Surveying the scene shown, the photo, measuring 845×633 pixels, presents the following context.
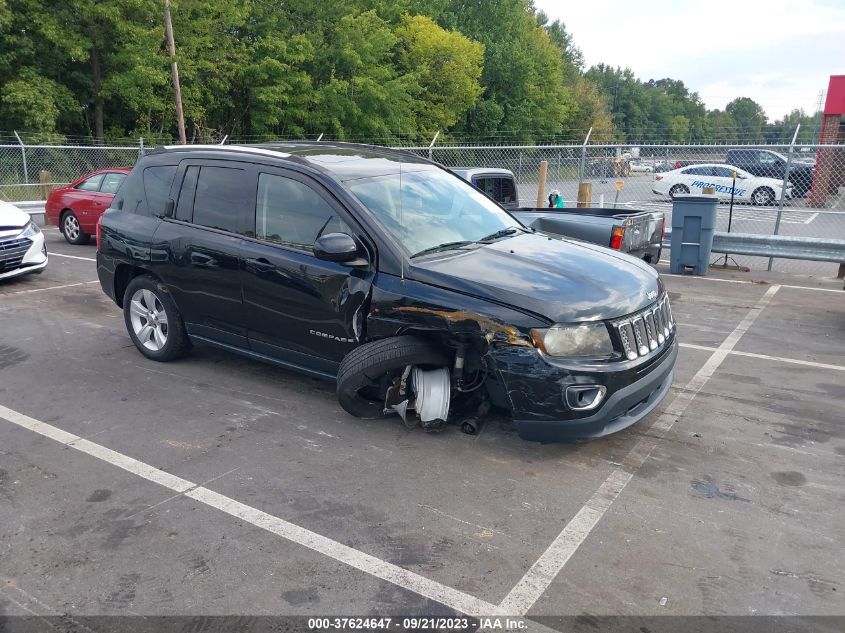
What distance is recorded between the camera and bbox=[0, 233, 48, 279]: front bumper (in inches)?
354

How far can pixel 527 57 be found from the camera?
56062 mm

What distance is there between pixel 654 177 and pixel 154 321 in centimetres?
1432

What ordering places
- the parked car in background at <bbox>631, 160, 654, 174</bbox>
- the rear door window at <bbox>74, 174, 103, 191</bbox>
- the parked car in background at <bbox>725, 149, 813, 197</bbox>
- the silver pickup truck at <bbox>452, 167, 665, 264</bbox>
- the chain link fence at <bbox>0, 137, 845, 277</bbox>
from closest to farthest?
the silver pickup truck at <bbox>452, 167, 665, 264</bbox> → the rear door window at <bbox>74, 174, 103, 191</bbox> → the chain link fence at <bbox>0, 137, 845, 277</bbox> → the parked car in background at <bbox>631, 160, 654, 174</bbox> → the parked car in background at <bbox>725, 149, 813, 197</bbox>

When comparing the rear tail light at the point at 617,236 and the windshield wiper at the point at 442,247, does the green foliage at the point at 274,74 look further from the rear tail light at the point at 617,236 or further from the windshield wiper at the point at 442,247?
the windshield wiper at the point at 442,247

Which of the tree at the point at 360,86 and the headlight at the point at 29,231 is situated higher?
the tree at the point at 360,86

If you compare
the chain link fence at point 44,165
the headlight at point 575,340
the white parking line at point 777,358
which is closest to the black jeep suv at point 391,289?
the headlight at point 575,340

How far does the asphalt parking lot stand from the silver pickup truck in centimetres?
250

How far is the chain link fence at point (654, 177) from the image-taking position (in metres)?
13.8

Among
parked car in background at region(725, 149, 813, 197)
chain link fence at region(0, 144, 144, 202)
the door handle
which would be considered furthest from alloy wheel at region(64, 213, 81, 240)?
parked car in background at region(725, 149, 813, 197)

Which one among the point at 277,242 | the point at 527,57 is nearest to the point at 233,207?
the point at 277,242

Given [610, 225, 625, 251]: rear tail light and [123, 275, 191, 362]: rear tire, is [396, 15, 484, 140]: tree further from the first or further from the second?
[123, 275, 191, 362]: rear tire

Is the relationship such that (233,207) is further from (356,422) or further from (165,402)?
(356,422)

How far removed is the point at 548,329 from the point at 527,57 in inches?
2238

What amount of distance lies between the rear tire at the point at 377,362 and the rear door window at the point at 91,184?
10.5m
